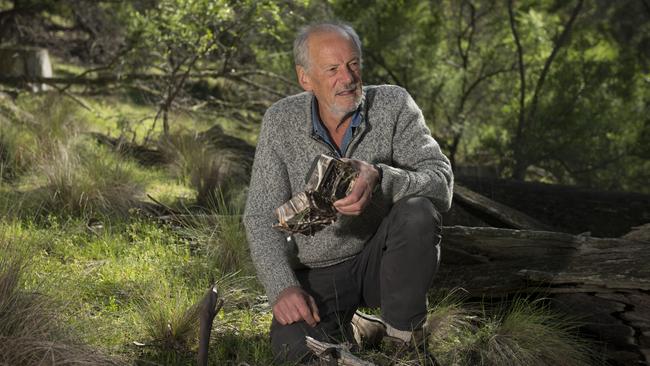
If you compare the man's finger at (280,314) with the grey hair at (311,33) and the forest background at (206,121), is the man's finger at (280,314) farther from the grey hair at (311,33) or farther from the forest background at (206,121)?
the grey hair at (311,33)

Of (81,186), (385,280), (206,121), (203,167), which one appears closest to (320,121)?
(385,280)

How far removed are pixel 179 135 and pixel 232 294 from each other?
3.76 metres

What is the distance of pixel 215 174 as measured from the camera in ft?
20.3

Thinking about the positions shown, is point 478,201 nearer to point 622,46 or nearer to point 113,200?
point 113,200

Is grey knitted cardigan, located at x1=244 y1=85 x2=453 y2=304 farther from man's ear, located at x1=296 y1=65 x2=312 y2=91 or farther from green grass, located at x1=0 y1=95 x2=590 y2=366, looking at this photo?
green grass, located at x1=0 y1=95 x2=590 y2=366

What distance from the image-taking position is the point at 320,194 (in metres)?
2.92

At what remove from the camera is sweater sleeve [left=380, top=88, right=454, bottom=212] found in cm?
310

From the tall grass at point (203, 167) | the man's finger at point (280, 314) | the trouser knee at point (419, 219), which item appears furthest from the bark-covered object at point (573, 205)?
the man's finger at point (280, 314)

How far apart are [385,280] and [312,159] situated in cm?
60

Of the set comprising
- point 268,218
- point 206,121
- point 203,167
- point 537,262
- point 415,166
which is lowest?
point 206,121

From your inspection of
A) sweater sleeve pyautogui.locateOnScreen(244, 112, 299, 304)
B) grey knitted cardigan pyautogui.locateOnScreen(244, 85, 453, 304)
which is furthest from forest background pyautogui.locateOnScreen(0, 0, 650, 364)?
grey knitted cardigan pyautogui.locateOnScreen(244, 85, 453, 304)

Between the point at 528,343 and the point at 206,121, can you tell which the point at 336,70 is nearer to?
the point at 528,343

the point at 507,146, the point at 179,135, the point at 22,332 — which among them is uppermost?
the point at 22,332

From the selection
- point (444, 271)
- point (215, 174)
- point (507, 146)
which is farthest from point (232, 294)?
point (507, 146)
